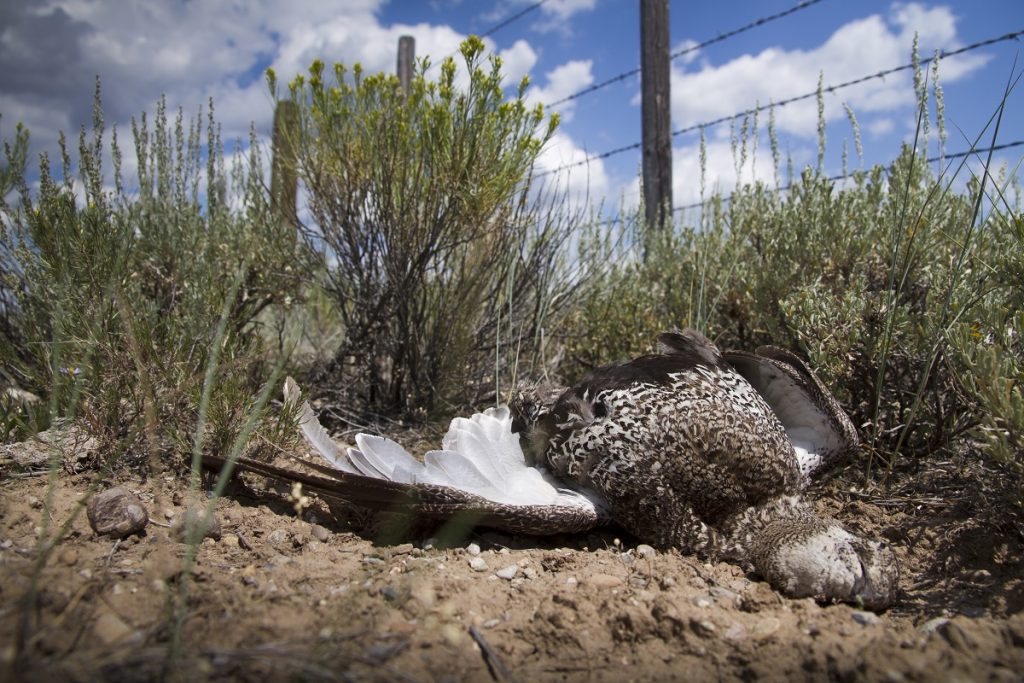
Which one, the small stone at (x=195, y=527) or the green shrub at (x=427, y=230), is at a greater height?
the green shrub at (x=427, y=230)

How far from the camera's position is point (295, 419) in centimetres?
321

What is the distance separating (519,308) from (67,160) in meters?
2.62

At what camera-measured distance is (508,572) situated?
2.29 metres

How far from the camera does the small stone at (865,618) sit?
79.4 inches

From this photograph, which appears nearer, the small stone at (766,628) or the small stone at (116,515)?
the small stone at (766,628)

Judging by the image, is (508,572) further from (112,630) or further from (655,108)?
(655,108)

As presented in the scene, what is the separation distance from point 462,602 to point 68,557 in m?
1.12

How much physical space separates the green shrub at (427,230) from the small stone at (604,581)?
148 centimetres

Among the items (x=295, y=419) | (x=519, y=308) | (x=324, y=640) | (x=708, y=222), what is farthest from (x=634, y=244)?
(x=324, y=640)

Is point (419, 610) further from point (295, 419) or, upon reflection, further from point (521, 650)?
point (295, 419)

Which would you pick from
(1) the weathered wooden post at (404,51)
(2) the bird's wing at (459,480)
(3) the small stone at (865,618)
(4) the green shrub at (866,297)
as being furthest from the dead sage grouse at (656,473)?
(1) the weathered wooden post at (404,51)

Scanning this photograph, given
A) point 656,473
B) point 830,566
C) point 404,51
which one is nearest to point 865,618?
point 830,566

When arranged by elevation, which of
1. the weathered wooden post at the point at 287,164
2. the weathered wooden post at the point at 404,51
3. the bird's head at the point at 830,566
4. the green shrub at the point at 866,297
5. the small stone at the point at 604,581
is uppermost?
the weathered wooden post at the point at 404,51

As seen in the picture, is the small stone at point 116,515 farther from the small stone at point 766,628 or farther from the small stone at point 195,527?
the small stone at point 766,628
